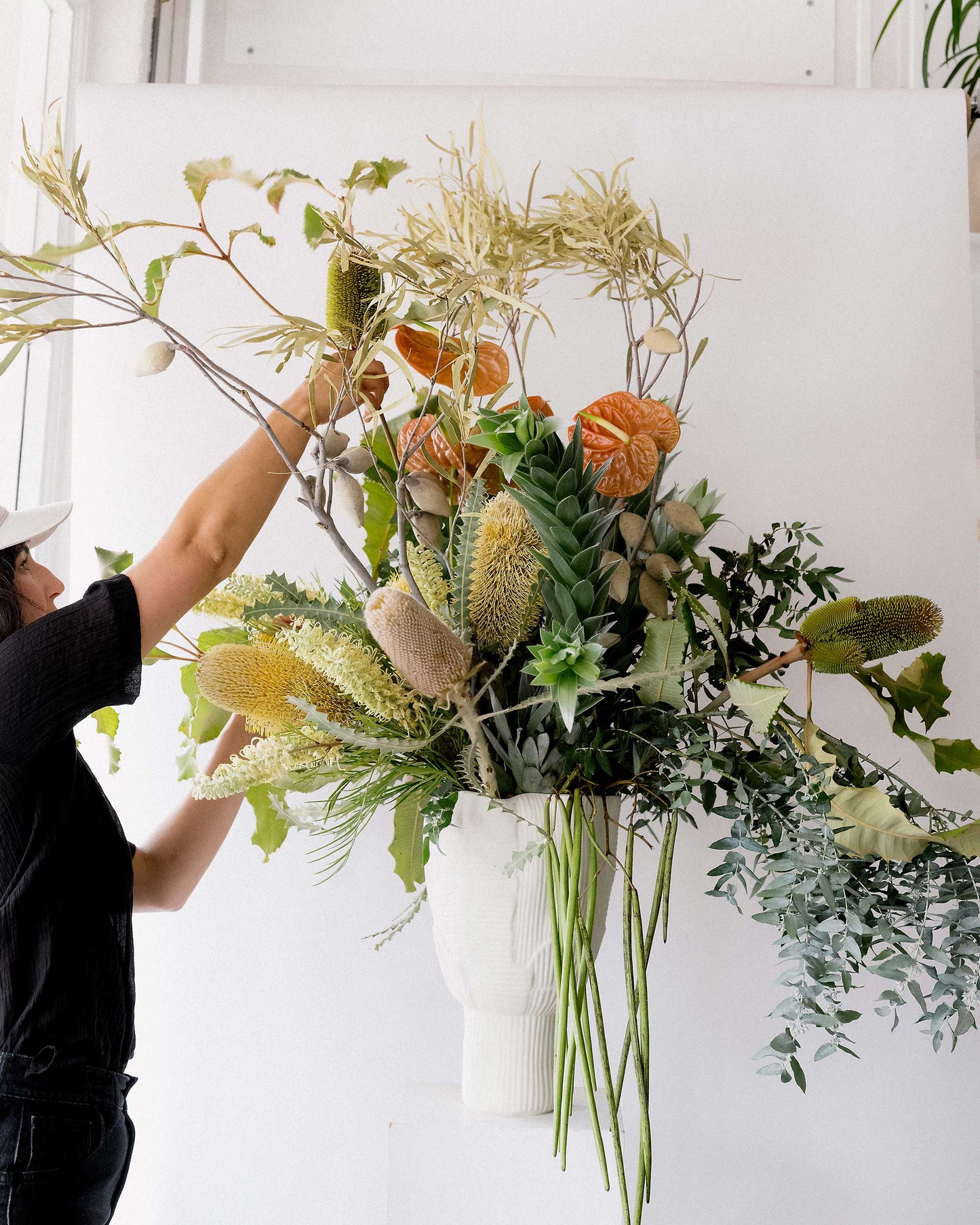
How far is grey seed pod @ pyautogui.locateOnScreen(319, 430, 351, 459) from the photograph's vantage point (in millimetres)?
656

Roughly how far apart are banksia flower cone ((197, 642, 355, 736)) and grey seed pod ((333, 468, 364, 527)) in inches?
4.2

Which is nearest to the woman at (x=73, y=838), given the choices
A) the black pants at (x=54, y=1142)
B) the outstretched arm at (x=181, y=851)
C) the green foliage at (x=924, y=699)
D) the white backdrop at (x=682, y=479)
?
the black pants at (x=54, y=1142)

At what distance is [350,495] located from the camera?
0.67 metres

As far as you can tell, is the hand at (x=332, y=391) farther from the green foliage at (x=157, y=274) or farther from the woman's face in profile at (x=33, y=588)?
the woman's face in profile at (x=33, y=588)

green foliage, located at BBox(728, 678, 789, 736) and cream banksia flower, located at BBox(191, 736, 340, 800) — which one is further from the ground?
green foliage, located at BBox(728, 678, 789, 736)

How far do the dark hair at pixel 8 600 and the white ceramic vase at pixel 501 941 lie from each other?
41 cm

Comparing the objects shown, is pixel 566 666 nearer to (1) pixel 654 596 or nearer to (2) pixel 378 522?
(1) pixel 654 596

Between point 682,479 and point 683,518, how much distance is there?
42cm

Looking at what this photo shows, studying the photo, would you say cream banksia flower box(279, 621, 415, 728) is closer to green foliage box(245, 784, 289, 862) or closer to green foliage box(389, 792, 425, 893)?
green foliage box(389, 792, 425, 893)

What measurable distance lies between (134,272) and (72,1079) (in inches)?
33.0

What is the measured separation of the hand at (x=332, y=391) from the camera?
2.43 ft

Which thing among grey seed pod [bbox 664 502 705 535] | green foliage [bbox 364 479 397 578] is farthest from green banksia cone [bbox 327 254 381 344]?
grey seed pod [bbox 664 502 705 535]

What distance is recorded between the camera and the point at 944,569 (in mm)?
1105

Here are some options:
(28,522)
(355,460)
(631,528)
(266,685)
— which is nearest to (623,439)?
(631,528)
